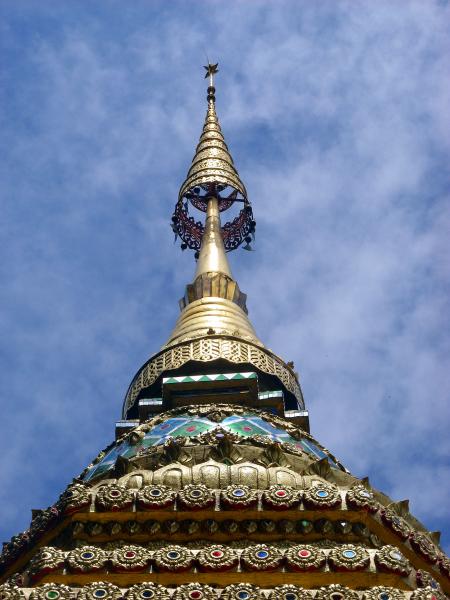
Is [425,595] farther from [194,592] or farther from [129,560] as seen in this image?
[129,560]

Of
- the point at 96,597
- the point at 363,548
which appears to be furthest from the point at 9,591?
the point at 363,548

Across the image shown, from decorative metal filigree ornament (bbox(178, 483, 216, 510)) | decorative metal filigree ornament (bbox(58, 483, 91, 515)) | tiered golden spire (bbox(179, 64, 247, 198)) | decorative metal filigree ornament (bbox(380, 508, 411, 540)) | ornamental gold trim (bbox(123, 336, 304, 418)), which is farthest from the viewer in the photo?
tiered golden spire (bbox(179, 64, 247, 198))

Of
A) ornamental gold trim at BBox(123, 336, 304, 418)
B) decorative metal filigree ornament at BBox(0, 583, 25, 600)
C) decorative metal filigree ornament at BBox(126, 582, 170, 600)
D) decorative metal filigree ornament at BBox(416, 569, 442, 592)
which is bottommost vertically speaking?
decorative metal filigree ornament at BBox(126, 582, 170, 600)

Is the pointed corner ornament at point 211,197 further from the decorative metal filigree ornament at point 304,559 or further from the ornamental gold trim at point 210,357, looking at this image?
the decorative metal filigree ornament at point 304,559

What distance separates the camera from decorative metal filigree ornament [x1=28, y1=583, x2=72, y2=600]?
18203 mm

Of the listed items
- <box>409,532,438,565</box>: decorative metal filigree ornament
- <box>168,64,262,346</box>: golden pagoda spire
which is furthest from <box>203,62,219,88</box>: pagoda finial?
<box>409,532,438,565</box>: decorative metal filigree ornament

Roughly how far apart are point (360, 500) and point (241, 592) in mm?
4081

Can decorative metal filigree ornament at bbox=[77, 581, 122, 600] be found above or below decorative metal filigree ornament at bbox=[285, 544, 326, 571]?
below

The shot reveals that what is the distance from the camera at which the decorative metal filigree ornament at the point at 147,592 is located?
1791 cm

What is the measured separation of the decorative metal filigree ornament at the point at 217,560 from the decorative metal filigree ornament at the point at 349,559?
1.38 meters

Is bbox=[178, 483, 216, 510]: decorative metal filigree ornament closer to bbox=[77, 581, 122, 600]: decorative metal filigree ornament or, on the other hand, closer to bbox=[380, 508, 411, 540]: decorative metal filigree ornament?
bbox=[380, 508, 411, 540]: decorative metal filigree ornament

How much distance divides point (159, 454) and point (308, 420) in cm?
688

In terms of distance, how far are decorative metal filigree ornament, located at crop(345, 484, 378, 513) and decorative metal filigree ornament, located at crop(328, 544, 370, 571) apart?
1791 mm

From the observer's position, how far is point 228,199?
42906 mm
